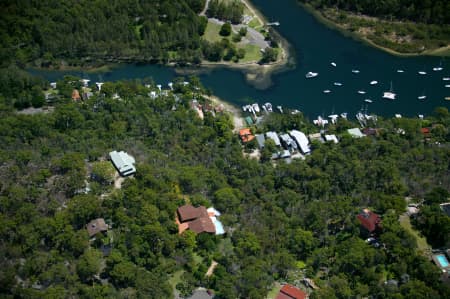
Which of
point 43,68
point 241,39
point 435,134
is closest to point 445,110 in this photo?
point 435,134

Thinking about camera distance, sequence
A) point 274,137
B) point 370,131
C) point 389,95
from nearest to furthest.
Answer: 1. point 274,137
2. point 370,131
3. point 389,95

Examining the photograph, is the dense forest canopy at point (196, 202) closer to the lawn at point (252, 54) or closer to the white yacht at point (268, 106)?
the white yacht at point (268, 106)

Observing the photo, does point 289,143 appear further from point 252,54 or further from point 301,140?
point 252,54

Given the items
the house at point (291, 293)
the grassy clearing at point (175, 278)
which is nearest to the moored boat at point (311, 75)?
the house at point (291, 293)

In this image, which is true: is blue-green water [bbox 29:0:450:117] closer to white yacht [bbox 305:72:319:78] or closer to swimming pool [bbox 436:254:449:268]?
white yacht [bbox 305:72:319:78]

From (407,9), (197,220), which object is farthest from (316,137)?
(407,9)
